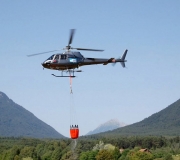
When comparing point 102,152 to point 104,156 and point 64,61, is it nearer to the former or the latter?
point 104,156

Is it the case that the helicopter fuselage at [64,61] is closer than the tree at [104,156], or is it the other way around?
the helicopter fuselage at [64,61]

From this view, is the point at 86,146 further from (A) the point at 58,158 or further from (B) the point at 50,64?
(B) the point at 50,64

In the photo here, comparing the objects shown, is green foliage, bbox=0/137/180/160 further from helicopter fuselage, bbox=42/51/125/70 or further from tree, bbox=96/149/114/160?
helicopter fuselage, bbox=42/51/125/70

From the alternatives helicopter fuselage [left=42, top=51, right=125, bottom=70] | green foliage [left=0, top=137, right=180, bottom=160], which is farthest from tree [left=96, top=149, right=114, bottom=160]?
helicopter fuselage [left=42, top=51, right=125, bottom=70]

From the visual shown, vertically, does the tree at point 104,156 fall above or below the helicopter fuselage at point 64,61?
above

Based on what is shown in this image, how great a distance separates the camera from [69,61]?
3944 cm

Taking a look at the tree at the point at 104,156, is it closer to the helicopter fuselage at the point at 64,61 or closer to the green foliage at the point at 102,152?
the green foliage at the point at 102,152

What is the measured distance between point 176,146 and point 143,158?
182 feet

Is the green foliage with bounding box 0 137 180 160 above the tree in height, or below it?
above

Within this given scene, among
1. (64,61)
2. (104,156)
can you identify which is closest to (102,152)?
(104,156)

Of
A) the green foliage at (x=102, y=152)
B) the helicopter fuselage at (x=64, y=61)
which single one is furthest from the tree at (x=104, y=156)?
the helicopter fuselage at (x=64, y=61)

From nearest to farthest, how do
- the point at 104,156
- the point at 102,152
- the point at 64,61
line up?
the point at 64,61, the point at 104,156, the point at 102,152

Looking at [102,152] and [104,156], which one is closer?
[104,156]

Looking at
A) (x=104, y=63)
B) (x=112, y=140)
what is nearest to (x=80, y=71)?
(x=104, y=63)
